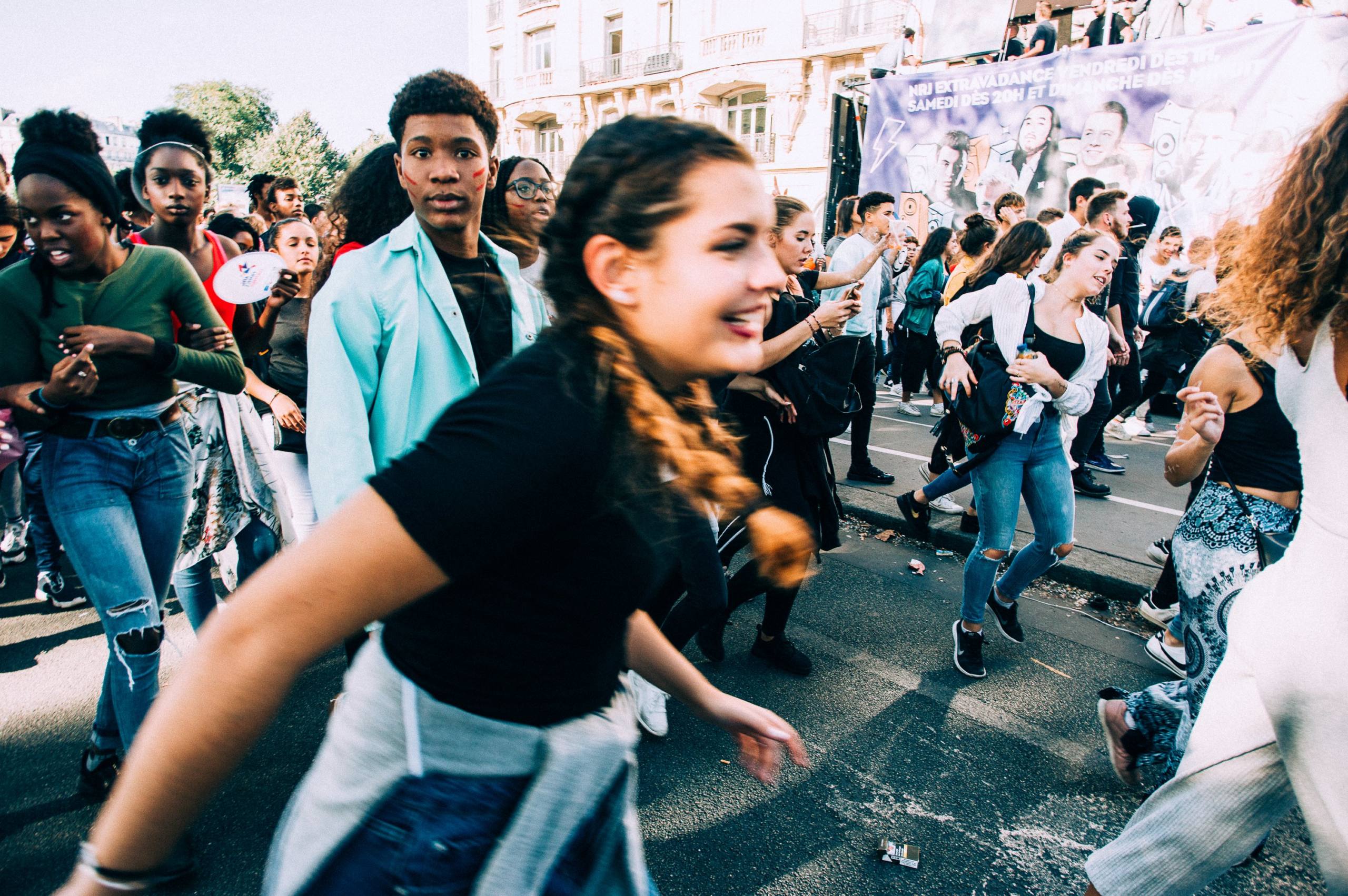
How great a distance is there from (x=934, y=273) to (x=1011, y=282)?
13.6ft

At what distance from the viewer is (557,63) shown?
113ft

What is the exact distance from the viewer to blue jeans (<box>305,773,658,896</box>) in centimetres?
87

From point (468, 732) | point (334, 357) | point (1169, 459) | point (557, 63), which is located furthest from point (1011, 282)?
point (557, 63)

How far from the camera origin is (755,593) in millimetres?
3346

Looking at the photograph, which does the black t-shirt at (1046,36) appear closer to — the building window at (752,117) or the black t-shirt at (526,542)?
the black t-shirt at (526,542)

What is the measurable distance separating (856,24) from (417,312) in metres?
28.4

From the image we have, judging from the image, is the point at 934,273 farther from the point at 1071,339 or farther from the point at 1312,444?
the point at 1312,444

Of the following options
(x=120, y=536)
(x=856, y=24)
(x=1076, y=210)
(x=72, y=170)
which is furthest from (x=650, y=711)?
(x=856, y=24)

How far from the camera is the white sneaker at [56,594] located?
4188 mm

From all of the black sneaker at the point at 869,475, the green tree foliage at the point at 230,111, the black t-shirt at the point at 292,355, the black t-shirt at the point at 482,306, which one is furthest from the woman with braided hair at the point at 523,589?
the green tree foliage at the point at 230,111

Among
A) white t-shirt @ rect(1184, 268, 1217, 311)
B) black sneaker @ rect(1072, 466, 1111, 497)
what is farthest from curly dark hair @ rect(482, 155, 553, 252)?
white t-shirt @ rect(1184, 268, 1217, 311)

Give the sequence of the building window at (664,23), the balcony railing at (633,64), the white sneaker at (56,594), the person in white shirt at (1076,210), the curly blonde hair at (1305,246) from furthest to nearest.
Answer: the balcony railing at (633,64) < the building window at (664,23) < the person in white shirt at (1076,210) < the white sneaker at (56,594) < the curly blonde hair at (1305,246)

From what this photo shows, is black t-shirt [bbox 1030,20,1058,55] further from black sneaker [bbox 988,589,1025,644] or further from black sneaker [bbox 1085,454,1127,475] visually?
black sneaker [bbox 988,589,1025,644]

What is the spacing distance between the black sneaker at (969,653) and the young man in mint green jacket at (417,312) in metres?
2.38
